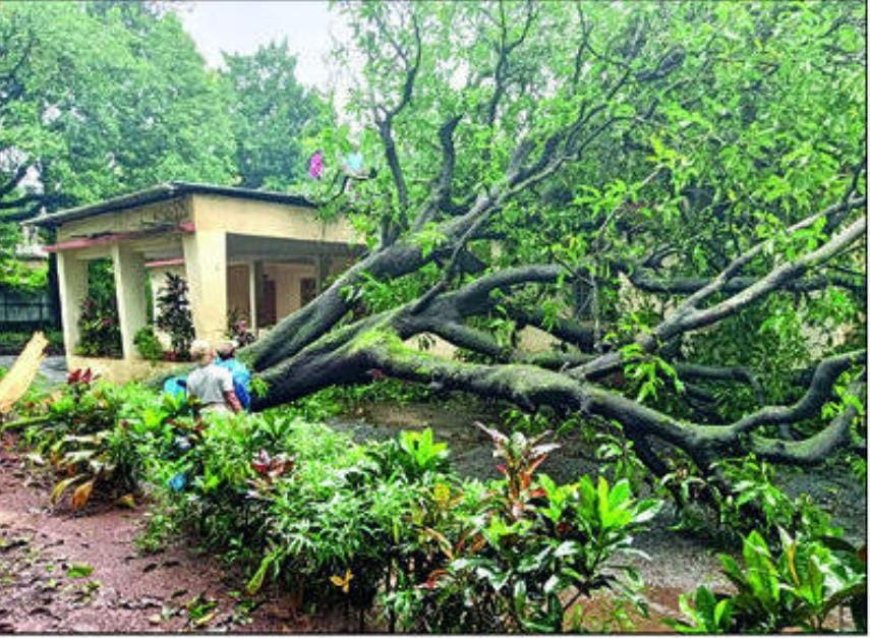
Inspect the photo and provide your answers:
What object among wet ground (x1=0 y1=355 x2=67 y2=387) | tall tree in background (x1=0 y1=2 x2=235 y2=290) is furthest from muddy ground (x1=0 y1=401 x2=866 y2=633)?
tall tree in background (x1=0 y1=2 x2=235 y2=290)

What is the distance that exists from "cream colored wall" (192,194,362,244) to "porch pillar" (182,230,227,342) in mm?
258

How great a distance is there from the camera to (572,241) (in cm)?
717

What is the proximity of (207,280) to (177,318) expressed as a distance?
2135 mm

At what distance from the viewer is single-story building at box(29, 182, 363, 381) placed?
41.6ft

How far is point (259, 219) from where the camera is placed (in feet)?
44.2

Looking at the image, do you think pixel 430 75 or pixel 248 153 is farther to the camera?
pixel 248 153

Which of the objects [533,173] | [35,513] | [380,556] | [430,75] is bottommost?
[35,513]

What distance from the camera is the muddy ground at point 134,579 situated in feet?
13.3

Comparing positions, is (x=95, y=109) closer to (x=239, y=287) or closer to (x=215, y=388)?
(x=239, y=287)

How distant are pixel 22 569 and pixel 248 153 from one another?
35.2 metres

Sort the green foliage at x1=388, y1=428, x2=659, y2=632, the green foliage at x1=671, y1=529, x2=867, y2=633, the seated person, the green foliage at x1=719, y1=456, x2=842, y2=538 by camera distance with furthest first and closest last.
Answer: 1. the seated person
2. the green foliage at x1=719, y1=456, x2=842, y2=538
3. the green foliage at x1=388, y1=428, x2=659, y2=632
4. the green foliage at x1=671, y1=529, x2=867, y2=633

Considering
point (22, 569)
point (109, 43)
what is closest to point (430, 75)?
point (22, 569)

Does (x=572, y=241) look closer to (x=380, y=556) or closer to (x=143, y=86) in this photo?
(x=380, y=556)

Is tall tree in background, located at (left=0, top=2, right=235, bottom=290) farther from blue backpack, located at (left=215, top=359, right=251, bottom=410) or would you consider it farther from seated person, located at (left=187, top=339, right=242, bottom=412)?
seated person, located at (left=187, top=339, right=242, bottom=412)
